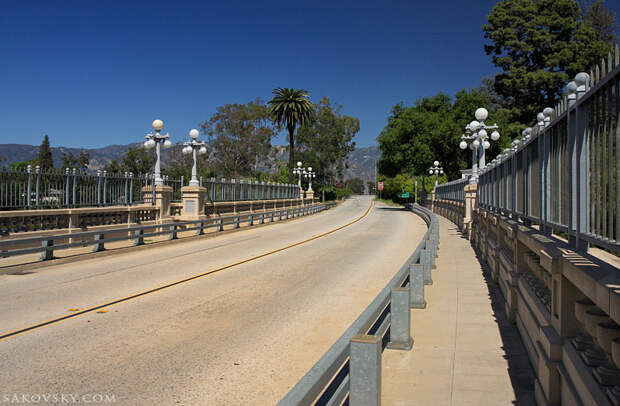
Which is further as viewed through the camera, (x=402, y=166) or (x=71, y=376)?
(x=402, y=166)

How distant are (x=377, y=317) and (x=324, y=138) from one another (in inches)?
3684

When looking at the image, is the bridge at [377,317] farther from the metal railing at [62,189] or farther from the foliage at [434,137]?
the foliage at [434,137]

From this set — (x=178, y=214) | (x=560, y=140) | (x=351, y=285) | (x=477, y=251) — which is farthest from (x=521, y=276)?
(x=178, y=214)

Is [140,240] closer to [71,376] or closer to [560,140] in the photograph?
[71,376]

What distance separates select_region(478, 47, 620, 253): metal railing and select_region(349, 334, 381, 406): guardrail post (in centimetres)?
180

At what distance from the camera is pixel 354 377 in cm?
382

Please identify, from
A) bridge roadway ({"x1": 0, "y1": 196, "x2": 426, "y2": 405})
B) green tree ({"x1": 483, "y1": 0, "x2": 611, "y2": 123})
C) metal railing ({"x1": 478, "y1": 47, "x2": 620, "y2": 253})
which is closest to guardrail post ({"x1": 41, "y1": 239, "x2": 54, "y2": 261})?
bridge roadway ({"x1": 0, "y1": 196, "x2": 426, "y2": 405})

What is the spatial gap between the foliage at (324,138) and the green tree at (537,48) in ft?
139

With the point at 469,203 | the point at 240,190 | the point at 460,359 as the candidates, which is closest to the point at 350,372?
the point at 460,359

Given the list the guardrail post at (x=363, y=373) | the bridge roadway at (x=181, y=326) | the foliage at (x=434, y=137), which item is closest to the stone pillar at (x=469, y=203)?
the bridge roadway at (x=181, y=326)

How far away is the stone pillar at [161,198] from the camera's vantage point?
2319 centimetres

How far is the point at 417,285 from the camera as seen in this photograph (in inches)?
332

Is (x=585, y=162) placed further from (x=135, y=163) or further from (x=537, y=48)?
(x=135, y=163)

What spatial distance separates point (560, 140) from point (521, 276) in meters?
2.46
